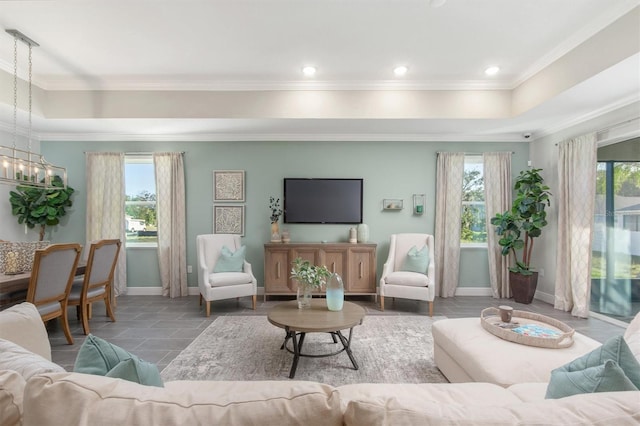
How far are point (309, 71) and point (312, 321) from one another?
2789 millimetres

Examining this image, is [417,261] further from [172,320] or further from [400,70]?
[172,320]

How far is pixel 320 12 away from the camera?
2.65m

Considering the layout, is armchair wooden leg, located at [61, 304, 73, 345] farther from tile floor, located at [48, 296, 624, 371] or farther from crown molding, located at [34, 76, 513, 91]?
crown molding, located at [34, 76, 513, 91]

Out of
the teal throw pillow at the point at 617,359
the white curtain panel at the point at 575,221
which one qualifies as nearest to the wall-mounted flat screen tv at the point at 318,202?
the white curtain panel at the point at 575,221

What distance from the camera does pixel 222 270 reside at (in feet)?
14.3

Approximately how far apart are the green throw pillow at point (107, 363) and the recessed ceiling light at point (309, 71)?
334 centimetres

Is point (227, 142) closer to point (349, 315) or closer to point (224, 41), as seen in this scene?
point (224, 41)

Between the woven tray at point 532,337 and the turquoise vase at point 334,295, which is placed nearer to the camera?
the woven tray at point 532,337

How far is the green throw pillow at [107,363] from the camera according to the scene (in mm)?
1042

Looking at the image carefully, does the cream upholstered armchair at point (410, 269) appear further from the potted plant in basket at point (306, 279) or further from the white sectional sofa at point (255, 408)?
the white sectional sofa at point (255, 408)

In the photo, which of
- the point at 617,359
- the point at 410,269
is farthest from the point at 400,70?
the point at 617,359

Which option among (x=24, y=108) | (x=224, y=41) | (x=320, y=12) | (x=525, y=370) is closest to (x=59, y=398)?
(x=525, y=370)

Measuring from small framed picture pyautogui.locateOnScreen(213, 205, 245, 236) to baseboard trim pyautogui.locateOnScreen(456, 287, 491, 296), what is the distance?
359cm

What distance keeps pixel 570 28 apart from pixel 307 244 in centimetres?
368
